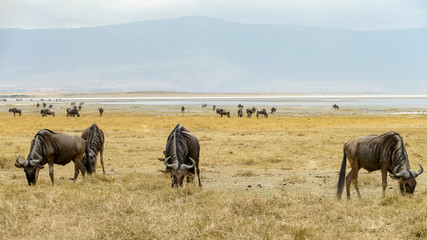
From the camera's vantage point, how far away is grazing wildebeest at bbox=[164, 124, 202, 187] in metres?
11.7

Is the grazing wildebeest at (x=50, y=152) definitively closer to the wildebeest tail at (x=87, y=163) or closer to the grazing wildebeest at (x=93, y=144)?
the wildebeest tail at (x=87, y=163)

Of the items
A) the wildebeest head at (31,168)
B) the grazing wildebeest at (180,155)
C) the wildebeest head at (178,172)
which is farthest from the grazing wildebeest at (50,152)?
the wildebeest head at (178,172)

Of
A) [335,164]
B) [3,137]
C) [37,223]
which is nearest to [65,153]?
[37,223]

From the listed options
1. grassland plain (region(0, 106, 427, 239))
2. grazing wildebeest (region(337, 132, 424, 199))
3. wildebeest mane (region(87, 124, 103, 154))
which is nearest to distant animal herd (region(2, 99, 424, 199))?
grazing wildebeest (region(337, 132, 424, 199))

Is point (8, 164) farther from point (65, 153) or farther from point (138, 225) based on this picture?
Answer: point (138, 225)

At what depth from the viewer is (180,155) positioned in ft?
41.4

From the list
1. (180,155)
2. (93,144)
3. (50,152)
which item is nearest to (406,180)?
(180,155)

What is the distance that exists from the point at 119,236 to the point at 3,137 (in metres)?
23.6

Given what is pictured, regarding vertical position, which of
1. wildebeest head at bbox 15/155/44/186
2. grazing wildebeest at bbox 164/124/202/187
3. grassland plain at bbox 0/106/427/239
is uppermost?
grazing wildebeest at bbox 164/124/202/187

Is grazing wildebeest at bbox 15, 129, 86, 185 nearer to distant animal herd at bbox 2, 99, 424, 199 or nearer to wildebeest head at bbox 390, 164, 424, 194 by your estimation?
distant animal herd at bbox 2, 99, 424, 199

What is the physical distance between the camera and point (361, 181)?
14859 millimetres

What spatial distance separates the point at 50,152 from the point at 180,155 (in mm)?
3614

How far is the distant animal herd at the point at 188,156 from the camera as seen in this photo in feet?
36.9

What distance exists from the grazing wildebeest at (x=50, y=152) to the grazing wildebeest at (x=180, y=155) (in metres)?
2.81
